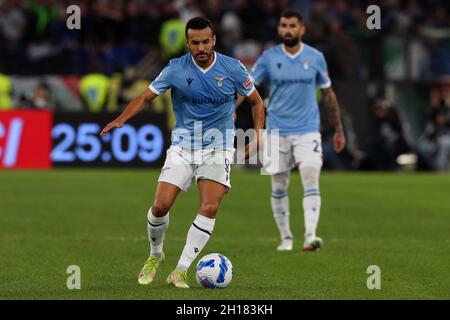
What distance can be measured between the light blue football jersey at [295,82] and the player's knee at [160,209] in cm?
355

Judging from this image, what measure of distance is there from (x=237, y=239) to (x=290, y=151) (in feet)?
4.42

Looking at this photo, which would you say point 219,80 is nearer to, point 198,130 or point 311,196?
point 198,130

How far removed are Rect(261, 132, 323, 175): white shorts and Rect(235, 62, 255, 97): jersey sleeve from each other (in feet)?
9.72

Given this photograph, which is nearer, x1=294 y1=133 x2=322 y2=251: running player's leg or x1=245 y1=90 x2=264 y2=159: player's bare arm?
x1=245 y1=90 x2=264 y2=159: player's bare arm

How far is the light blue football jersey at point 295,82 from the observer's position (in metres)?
13.7

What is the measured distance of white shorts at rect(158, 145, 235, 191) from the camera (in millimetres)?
10547

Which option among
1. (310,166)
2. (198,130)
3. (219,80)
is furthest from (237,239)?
(219,80)

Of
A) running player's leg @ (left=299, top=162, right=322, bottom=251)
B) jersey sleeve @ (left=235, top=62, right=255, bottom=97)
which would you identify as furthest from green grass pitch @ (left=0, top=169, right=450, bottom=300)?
jersey sleeve @ (left=235, top=62, right=255, bottom=97)

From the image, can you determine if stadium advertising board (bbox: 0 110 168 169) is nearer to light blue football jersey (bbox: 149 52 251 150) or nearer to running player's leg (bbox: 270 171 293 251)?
running player's leg (bbox: 270 171 293 251)

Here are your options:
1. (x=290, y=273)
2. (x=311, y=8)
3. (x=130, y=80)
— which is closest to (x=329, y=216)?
(x=290, y=273)

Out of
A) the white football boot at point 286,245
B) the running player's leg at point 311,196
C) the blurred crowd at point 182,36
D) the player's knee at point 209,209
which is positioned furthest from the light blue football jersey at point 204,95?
the blurred crowd at point 182,36

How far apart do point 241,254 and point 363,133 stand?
15933 mm

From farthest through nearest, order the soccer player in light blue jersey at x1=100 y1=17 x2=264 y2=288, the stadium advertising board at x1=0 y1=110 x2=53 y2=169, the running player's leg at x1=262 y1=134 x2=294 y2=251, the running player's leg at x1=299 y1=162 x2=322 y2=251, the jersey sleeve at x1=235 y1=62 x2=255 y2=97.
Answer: the stadium advertising board at x1=0 y1=110 x2=53 y2=169 < the running player's leg at x1=262 y1=134 x2=294 y2=251 < the running player's leg at x1=299 y1=162 x2=322 y2=251 < the jersey sleeve at x1=235 y1=62 x2=255 y2=97 < the soccer player in light blue jersey at x1=100 y1=17 x2=264 y2=288

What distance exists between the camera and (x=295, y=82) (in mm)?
13750
